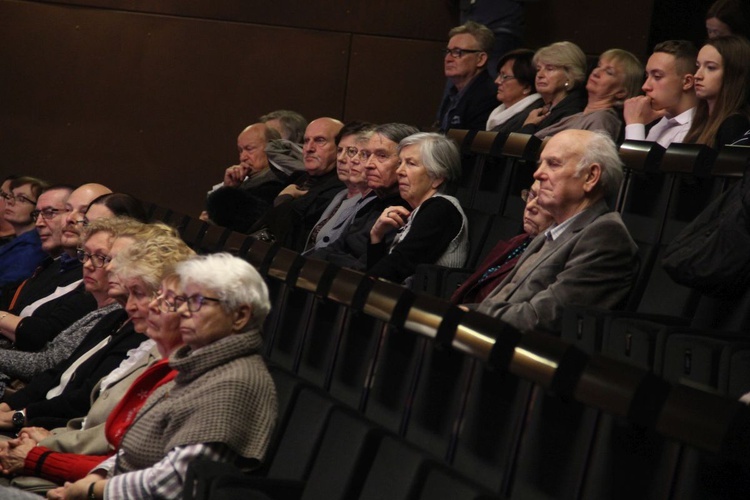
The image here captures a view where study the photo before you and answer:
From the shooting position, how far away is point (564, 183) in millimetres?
1314

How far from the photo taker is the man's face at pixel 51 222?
2166 millimetres

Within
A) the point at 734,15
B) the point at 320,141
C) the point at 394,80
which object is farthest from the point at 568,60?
the point at 394,80

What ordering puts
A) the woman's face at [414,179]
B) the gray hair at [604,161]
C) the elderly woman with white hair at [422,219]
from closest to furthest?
1. the gray hair at [604,161]
2. the elderly woman with white hair at [422,219]
3. the woman's face at [414,179]

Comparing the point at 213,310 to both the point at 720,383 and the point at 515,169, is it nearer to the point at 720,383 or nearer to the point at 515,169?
the point at 720,383

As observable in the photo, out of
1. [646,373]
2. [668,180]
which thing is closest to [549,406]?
[646,373]

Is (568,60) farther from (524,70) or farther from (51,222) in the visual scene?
(51,222)

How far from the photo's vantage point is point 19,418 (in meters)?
1.52

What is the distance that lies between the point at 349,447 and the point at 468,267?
757mm

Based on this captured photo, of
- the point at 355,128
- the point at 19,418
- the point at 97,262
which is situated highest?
the point at 355,128

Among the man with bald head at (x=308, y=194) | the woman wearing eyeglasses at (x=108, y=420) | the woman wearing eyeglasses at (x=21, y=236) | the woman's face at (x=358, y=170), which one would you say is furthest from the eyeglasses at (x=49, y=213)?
the woman wearing eyeglasses at (x=108, y=420)

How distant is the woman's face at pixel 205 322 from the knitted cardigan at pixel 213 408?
0.06 ft

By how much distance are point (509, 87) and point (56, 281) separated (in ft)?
3.30

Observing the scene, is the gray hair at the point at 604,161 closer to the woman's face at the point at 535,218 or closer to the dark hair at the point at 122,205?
the woman's face at the point at 535,218

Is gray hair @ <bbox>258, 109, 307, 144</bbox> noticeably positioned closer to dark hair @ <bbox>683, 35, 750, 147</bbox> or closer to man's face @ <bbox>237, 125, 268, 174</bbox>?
man's face @ <bbox>237, 125, 268, 174</bbox>
